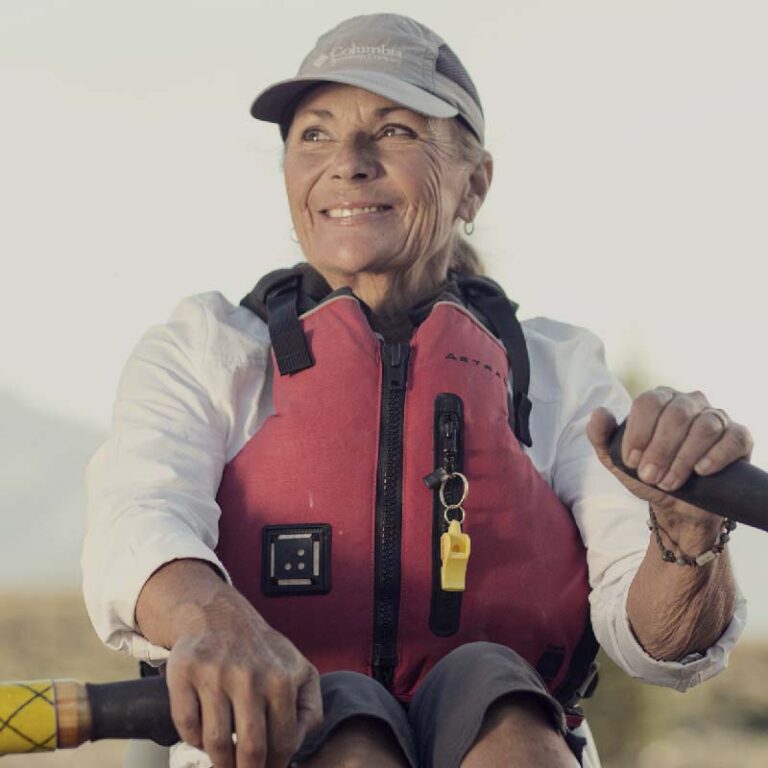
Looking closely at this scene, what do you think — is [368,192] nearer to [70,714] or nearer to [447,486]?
[447,486]

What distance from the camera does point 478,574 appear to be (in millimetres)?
3463

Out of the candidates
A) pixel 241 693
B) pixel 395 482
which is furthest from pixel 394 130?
pixel 241 693

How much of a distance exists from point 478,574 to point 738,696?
13.6 m

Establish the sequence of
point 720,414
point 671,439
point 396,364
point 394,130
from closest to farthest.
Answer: point 671,439
point 720,414
point 396,364
point 394,130

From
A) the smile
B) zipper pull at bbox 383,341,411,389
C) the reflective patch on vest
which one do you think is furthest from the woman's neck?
the reflective patch on vest

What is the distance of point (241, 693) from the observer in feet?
8.57

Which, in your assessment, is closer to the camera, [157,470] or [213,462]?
[157,470]

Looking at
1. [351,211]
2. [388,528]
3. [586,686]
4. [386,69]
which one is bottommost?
[586,686]

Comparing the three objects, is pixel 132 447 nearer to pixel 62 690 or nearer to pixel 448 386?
pixel 448 386

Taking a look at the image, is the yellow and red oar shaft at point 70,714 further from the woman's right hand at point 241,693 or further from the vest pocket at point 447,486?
the vest pocket at point 447,486

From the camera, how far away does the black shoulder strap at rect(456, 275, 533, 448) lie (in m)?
3.70

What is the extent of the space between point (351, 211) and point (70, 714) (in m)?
1.49

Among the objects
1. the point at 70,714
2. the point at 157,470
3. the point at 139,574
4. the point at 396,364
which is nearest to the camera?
the point at 70,714

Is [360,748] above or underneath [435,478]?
underneath
